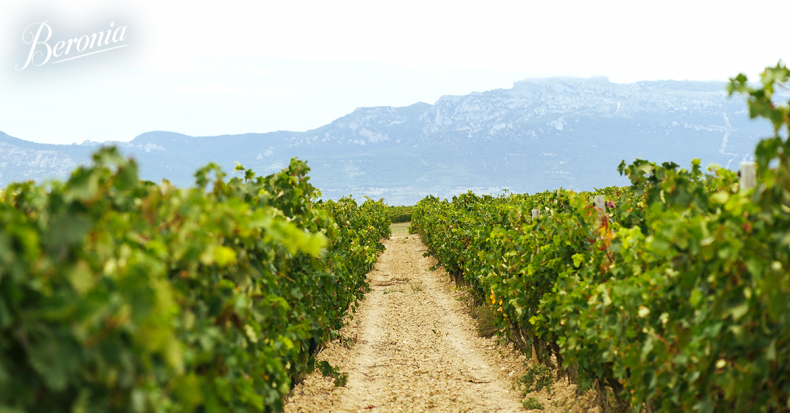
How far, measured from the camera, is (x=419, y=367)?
26.0 feet

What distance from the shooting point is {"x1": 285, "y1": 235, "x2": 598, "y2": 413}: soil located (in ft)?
20.7

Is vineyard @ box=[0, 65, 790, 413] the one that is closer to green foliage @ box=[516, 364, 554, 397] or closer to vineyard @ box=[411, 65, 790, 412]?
vineyard @ box=[411, 65, 790, 412]

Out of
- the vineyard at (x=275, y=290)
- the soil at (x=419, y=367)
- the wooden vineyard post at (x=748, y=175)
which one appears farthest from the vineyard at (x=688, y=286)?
the soil at (x=419, y=367)

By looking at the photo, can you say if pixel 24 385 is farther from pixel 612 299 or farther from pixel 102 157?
pixel 612 299

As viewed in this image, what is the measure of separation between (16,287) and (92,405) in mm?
369

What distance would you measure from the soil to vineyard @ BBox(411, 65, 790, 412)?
133cm

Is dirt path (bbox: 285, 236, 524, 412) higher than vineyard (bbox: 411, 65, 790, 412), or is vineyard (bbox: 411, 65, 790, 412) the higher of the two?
vineyard (bbox: 411, 65, 790, 412)

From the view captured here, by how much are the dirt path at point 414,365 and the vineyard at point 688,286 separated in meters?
1.57

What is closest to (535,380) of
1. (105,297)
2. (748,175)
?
(748,175)

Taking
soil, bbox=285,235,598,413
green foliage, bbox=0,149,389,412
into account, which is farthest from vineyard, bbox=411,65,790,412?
green foliage, bbox=0,149,389,412

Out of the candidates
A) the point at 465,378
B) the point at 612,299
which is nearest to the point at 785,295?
the point at 612,299

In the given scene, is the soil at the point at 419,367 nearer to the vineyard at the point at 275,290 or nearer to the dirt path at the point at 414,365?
the dirt path at the point at 414,365

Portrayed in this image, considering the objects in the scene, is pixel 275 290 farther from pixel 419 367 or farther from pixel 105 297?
pixel 419 367

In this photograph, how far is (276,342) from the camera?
11.7 ft
